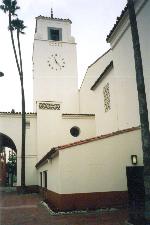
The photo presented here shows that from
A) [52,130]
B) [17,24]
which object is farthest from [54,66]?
[52,130]

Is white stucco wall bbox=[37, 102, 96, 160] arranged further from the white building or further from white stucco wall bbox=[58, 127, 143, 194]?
white stucco wall bbox=[58, 127, 143, 194]

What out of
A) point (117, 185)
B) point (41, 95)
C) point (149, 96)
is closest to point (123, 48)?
point (149, 96)

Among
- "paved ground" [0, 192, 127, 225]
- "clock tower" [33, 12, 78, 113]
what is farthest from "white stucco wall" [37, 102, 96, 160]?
"paved ground" [0, 192, 127, 225]

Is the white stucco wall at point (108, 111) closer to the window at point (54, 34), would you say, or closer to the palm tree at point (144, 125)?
the palm tree at point (144, 125)

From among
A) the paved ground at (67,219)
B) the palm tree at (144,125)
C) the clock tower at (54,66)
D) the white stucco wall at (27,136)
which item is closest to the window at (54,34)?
the clock tower at (54,66)

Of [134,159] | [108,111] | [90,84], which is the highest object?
[90,84]

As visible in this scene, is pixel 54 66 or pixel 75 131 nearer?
pixel 75 131

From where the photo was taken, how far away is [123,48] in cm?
1402

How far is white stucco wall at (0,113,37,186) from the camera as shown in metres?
25.2

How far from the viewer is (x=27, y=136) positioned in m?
25.8

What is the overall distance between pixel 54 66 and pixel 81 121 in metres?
9.01

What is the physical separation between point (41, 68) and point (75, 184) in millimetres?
22279

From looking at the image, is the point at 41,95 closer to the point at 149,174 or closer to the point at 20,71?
the point at 20,71

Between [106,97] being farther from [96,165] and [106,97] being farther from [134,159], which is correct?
[96,165]
